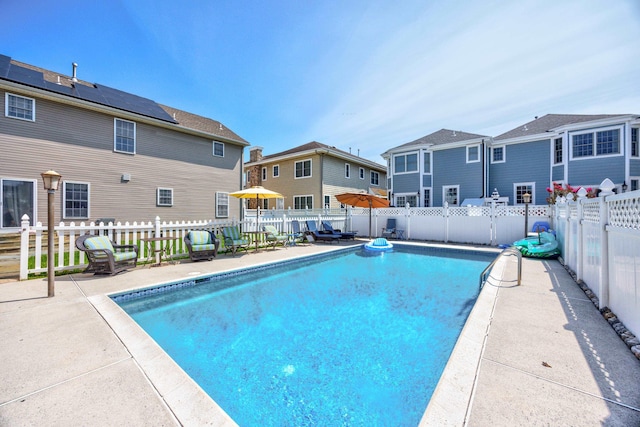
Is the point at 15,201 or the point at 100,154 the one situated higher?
the point at 100,154

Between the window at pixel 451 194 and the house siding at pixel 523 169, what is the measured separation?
7.25 feet

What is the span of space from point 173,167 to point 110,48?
206 inches

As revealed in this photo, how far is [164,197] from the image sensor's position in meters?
13.0

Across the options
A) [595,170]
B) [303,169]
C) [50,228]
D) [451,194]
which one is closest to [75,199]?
[50,228]

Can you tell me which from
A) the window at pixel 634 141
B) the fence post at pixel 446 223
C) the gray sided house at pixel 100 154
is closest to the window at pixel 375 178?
the fence post at pixel 446 223

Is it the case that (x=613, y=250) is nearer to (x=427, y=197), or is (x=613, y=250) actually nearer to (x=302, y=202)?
(x=427, y=197)

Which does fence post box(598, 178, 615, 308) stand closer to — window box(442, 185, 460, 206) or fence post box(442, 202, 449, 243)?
fence post box(442, 202, 449, 243)

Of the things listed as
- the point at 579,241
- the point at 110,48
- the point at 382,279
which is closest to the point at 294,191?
the point at 110,48

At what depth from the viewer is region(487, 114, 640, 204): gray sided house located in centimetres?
1354

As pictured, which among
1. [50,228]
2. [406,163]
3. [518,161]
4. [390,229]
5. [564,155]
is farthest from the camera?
[406,163]

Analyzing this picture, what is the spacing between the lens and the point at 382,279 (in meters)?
7.05

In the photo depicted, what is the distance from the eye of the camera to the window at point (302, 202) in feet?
64.6

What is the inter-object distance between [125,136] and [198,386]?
13440 millimetres

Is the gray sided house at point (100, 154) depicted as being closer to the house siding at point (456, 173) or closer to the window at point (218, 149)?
the window at point (218, 149)
